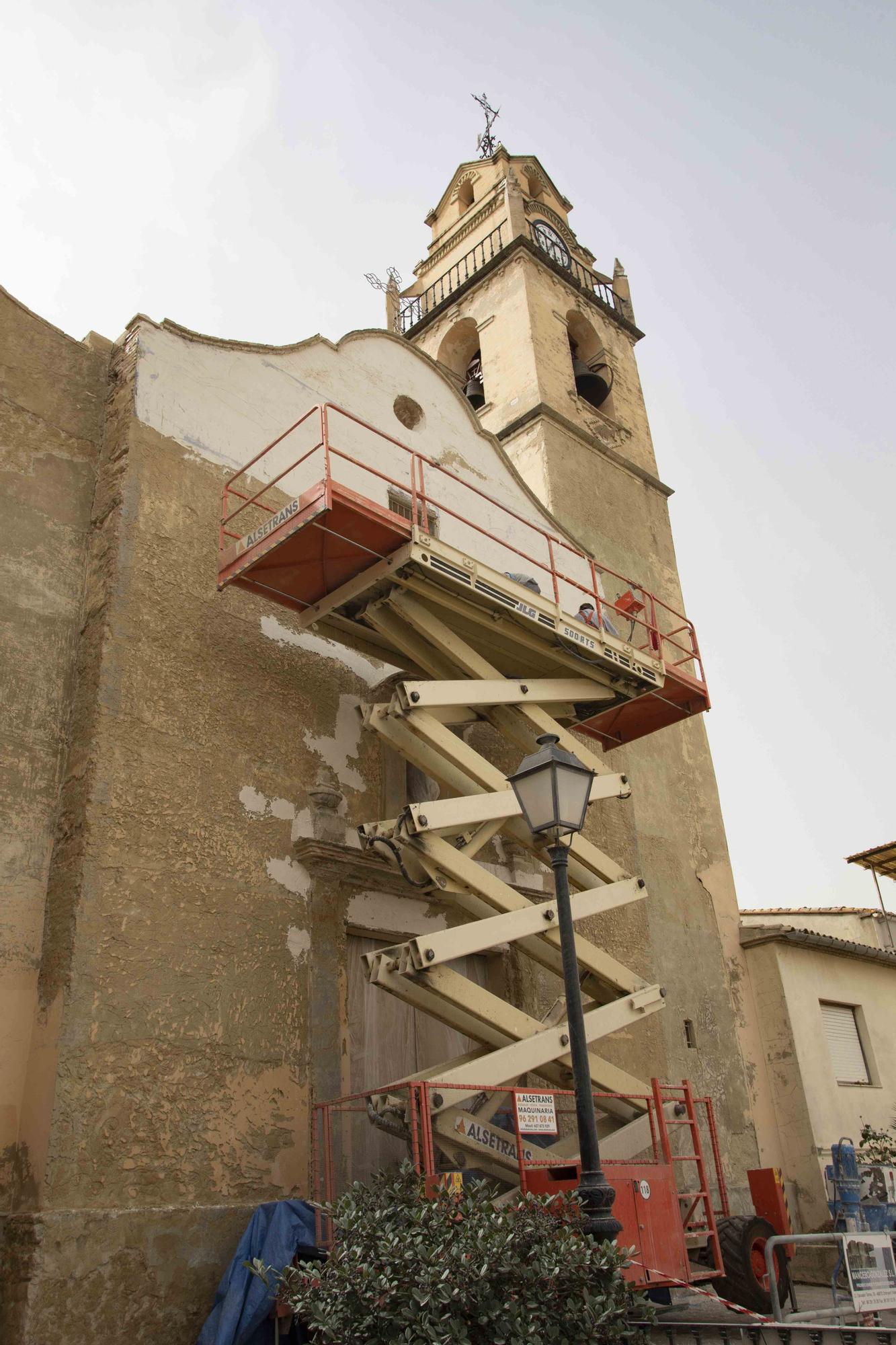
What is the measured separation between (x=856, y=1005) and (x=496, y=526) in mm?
8800

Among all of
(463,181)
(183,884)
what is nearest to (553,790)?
(183,884)

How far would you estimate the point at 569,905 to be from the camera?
20.7 feet

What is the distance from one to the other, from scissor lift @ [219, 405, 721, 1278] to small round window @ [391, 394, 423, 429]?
1.60 metres

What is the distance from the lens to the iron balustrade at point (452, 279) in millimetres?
21000

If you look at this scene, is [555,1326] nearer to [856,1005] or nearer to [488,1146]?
[488,1146]

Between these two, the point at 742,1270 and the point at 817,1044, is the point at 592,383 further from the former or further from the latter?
the point at 742,1270

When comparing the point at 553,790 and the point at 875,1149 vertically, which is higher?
the point at 553,790

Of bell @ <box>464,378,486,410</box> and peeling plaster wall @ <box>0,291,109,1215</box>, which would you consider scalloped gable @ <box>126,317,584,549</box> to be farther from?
bell @ <box>464,378,486,410</box>

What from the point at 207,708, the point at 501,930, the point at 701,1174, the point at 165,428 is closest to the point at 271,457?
the point at 165,428

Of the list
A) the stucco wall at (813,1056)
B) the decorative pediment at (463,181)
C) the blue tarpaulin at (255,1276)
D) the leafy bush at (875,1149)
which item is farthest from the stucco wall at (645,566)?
the blue tarpaulin at (255,1276)

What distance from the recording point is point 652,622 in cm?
1166

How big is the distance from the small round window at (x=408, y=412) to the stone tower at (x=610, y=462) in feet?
11.8

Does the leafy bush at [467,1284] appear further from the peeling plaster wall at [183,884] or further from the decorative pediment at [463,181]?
the decorative pediment at [463,181]

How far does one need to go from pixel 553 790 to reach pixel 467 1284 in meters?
2.72
